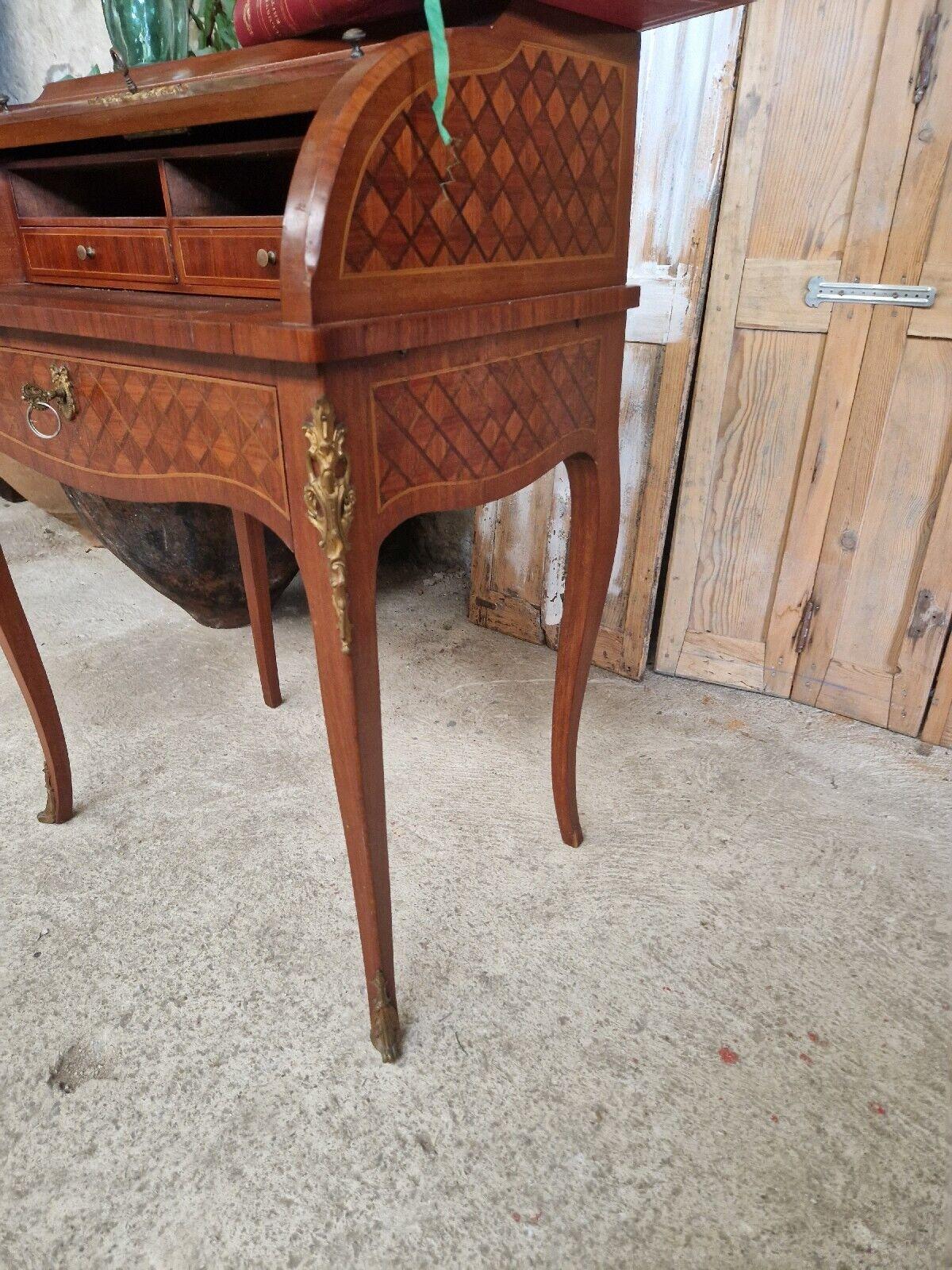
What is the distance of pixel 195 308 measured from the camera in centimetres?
87

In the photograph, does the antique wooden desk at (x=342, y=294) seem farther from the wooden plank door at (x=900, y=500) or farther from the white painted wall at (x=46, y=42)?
the white painted wall at (x=46, y=42)

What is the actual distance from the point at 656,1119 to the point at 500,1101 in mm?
206

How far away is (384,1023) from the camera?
112 cm

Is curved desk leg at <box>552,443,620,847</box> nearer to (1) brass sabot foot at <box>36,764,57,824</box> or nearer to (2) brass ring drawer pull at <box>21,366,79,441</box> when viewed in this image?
(2) brass ring drawer pull at <box>21,366,79,441</box>

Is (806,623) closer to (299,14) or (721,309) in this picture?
(721,309)

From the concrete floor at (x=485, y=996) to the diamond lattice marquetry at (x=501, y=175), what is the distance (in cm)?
103

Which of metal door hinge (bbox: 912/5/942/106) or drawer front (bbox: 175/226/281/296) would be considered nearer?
drawer front (bbox: 175/226/281/296)

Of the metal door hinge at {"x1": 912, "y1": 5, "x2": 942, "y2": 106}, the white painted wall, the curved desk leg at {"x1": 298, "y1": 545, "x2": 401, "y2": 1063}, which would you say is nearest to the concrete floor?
the curved desk leg at {"x1": 298, "y1": 545, "x2": 401, "y2": 1063}

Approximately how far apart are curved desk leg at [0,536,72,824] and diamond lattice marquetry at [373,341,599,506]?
2.75 feet

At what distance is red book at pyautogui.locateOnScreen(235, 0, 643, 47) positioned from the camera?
89cm

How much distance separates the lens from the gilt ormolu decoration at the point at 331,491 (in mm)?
775

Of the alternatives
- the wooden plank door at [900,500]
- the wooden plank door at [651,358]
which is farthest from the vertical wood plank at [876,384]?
the wooden plank door at [651,358]

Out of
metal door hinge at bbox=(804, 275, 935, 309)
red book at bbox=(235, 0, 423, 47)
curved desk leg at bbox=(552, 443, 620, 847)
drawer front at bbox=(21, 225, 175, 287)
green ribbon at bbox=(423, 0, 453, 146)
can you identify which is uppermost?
red book at bbox=(235, 0, 423, 47)

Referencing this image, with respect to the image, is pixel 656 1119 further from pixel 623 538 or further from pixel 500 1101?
pixel 623 538
